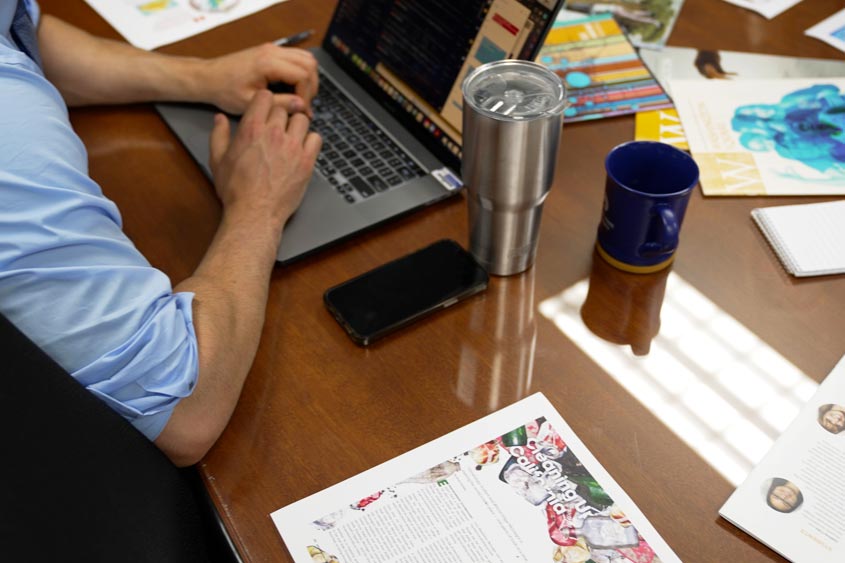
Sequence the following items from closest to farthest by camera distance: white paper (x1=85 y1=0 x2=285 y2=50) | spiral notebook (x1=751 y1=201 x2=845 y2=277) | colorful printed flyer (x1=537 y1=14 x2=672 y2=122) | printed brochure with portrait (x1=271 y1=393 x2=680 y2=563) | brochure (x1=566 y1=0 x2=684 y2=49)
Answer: printed brochure with portrait (x1=271 y1=393 x2=680 y2=563), spiral notebook (x1=751 y1=201 x2=845 y2=277), colorful printed flyer (x1=537 y1=14 x2=672 y2=122), brochure (x1=566 y1=0 x2=684 y2=49), white paper (x1=85 y1=0 x2=285 y2=50)

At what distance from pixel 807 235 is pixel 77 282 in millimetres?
822

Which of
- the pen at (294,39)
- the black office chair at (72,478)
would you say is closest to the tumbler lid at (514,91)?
the black office chair at (72,478)

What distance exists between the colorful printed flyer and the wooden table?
0.06m

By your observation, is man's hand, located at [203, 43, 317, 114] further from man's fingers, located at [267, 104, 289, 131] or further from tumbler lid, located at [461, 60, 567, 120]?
tumbler lid, located at [461, 60, 567, 120]

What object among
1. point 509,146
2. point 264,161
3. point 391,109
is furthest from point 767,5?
point 264,161

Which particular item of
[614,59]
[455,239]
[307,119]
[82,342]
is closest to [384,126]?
[307,119]

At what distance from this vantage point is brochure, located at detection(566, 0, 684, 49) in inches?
52.1

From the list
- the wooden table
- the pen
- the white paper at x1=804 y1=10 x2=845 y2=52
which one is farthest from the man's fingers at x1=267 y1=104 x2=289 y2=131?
the white paper at x1=804 y1=10 x2=845 y2=52

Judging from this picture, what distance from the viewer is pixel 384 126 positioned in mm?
1192

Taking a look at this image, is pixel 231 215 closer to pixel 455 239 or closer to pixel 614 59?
pixel 455 239

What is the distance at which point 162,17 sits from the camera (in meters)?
1.48

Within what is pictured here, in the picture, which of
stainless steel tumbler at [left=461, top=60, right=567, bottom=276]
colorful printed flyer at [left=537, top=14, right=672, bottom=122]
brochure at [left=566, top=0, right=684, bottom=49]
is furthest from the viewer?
brochure at [left=566, top=0, right=684, bottom=49]

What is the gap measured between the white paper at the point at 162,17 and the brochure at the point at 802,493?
1116mm

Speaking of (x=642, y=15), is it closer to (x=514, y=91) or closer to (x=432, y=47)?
(x=432, y=47)
